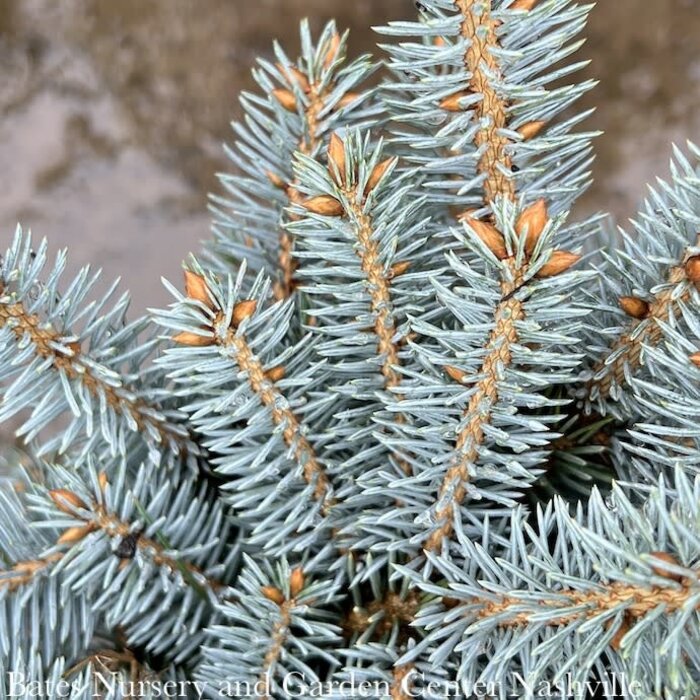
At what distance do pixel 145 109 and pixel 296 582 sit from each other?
0.52 m

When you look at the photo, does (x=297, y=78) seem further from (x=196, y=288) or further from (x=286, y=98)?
(x=196, y=288)

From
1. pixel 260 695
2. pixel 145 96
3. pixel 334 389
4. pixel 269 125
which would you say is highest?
pixel 145 96

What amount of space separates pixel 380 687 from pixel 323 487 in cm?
9

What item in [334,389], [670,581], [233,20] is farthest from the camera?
[233,20]

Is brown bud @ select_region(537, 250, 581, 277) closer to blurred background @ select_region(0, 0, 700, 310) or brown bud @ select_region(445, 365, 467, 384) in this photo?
brown bud @ select_region(445, 365, 467, 384)

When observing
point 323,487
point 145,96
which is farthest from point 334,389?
point 145,96

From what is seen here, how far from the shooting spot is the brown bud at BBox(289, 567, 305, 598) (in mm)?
318

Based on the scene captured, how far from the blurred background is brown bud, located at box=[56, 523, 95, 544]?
38cm

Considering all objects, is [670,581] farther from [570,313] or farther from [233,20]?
[233,20]

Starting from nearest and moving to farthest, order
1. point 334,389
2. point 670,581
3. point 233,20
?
point 670,581, point 334,389, point 233,20

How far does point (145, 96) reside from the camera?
67cm

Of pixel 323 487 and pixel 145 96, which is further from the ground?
pixel 145 96

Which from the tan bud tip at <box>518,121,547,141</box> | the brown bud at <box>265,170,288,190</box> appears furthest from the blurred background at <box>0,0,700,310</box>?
the tan bud tip at <box>518,121,547,141</box>

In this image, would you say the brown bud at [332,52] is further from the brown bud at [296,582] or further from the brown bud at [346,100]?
the brown bud at [296,582]
